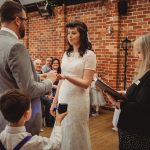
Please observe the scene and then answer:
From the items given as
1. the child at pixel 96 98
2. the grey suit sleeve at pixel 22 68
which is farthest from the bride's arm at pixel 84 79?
the child at pixel 96 98

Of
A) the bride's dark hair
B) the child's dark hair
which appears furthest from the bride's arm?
the child's dark hair

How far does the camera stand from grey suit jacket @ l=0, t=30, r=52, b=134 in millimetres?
1814

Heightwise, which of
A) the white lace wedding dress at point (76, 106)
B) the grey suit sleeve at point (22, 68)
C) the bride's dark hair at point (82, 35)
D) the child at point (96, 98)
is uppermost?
the bride's dark hair at point (82, 35)

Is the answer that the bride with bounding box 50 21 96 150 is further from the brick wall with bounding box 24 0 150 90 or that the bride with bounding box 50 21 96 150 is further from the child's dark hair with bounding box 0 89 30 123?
the brick wall with bounding box 24 0 150 90

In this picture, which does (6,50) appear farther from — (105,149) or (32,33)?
(32,33)

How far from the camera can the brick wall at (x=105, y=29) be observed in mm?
5465

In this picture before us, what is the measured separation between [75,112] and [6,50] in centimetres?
116

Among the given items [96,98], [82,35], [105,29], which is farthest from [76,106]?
[105,29]

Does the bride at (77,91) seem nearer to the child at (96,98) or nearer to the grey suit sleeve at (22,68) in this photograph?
the grey suit sleeve at (22,68)

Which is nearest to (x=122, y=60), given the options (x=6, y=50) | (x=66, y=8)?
(x=66, y=8)

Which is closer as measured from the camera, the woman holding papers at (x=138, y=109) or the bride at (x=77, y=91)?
the woman holding papers at (x=138, y=109)

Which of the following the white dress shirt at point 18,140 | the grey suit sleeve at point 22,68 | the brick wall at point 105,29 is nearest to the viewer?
the white dress shirt at point 18,140

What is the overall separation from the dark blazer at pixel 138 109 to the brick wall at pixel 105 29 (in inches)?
138

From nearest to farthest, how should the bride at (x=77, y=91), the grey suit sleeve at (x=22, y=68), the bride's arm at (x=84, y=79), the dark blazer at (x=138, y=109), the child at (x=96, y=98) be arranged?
1. the grey suit sleeve at (x=22, y=68)
2. the dark blazer at (x=138, y=109)
3. the bride's arm at (x=84, y=79)
4. the bride at (x=77, y=91)
5. the child at (x=96, y=98)
